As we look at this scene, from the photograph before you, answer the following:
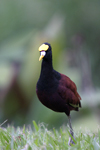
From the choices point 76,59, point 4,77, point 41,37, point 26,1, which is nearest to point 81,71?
point 76,59

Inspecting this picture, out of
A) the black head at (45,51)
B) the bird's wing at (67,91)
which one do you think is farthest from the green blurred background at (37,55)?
the black head at (45,51)

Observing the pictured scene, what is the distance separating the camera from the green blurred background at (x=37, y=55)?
566 centimetres

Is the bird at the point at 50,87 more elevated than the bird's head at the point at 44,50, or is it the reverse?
the bird's head at the point at 44,50

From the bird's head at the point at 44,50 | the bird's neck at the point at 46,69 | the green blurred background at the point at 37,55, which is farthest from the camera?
the green blurred background at the point at 37,55

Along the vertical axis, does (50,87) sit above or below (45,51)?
below

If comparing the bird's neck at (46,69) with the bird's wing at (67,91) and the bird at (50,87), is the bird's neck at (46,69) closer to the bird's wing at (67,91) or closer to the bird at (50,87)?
the bird at (50,87)

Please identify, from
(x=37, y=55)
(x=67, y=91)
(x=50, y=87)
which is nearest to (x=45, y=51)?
(x=50, y=87)

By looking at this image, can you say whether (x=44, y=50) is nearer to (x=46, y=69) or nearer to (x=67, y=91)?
(x=46, y=69)

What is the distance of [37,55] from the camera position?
5.96 metres

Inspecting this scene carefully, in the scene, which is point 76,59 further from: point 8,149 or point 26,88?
point 8,149

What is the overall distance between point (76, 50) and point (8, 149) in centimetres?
598

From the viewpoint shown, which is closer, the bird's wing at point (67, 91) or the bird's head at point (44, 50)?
the bird's head at point (44, 50)

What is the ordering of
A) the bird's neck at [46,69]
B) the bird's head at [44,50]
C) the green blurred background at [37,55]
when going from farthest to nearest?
the green blurred background at [37,55] < the bird's neck at [46,69] < the bird's head at [44,50]

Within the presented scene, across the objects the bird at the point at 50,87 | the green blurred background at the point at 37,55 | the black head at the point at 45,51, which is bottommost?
the bird at the point at 50,87
